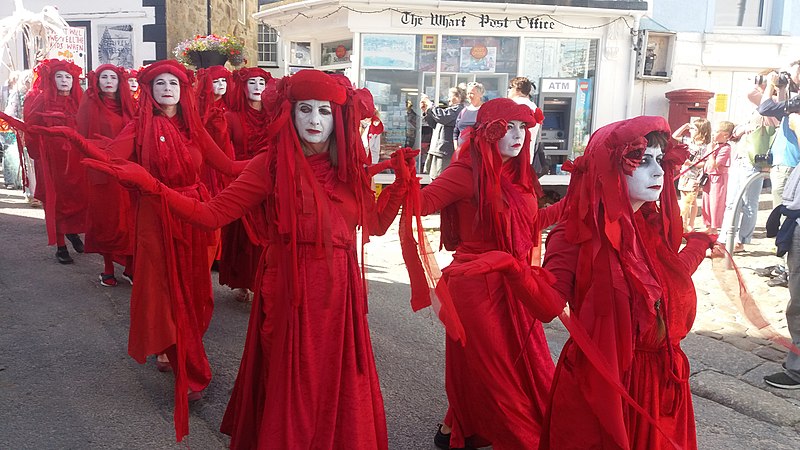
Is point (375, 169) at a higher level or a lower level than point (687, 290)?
higher

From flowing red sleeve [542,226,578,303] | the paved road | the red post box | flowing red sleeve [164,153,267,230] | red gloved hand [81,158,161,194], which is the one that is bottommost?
the paved road

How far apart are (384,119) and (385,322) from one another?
6903 millimetres

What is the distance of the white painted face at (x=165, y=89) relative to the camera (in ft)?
13.3

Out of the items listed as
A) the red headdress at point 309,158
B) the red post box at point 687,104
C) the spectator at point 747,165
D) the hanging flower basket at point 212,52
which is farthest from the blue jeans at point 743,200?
the hanging flower basket at point 212,52

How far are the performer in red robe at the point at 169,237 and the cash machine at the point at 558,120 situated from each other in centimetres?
822

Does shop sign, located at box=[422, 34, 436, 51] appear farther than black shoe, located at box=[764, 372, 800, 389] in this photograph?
Yes

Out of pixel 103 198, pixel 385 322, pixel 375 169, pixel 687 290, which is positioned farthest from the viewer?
pixel 103 198

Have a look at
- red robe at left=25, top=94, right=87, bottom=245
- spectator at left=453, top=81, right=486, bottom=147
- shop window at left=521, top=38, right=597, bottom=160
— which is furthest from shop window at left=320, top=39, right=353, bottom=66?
red robe at left=25, top=94, right=87, bottom=245

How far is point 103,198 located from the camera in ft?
19.2

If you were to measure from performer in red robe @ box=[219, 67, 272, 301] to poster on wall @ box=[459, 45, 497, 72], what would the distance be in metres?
6.44

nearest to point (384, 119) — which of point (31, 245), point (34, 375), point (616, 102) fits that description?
point (616, 102)

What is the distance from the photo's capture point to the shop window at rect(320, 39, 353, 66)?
12516 mm

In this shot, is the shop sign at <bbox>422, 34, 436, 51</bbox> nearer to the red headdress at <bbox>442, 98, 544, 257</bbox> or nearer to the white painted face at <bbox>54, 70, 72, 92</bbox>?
the white painted face at <bbox>54, 70, 72, 92</bbox>

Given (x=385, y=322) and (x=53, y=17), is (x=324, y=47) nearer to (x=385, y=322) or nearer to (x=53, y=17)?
(x=53, y=17)
